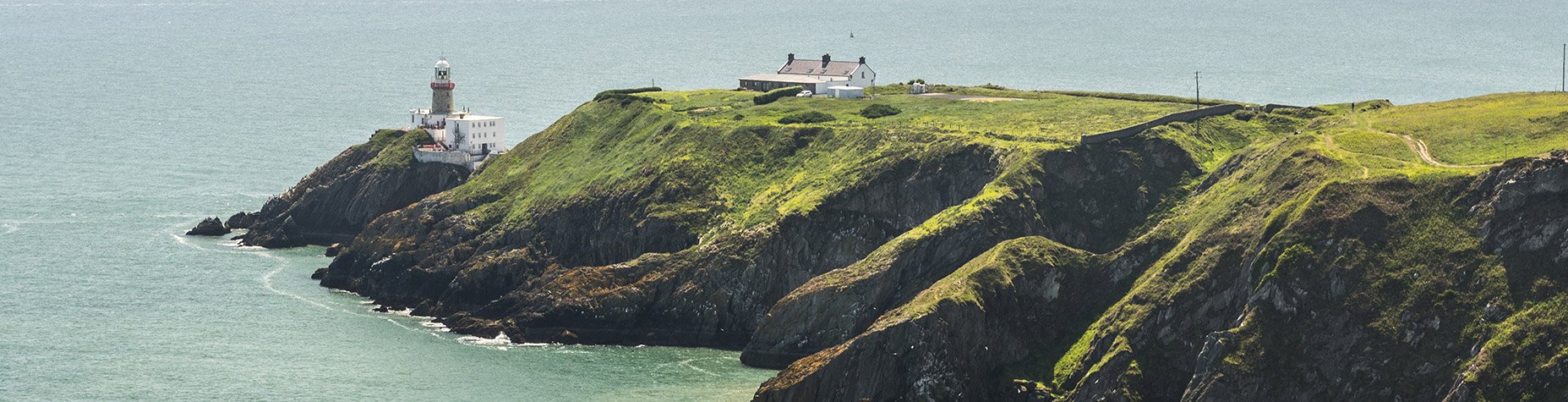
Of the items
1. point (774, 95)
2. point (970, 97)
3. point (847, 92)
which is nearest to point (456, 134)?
point (774, 95)

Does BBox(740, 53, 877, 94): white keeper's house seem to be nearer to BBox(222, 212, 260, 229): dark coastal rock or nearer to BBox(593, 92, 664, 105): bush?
BBox(593, 92, 664, 105): bush

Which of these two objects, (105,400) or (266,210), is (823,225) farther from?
(266,210)

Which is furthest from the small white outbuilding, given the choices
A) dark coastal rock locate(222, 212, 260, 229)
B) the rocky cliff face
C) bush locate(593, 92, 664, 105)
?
dark coastal rock locate(222, 212, 260, 229)

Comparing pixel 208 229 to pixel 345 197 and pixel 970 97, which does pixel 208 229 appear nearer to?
pixel 345 197

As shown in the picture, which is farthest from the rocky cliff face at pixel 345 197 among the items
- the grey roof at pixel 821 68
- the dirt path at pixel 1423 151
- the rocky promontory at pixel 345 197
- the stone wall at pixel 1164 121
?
the dirt path at pixel 1423 151

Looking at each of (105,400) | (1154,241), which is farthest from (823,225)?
(105,400)

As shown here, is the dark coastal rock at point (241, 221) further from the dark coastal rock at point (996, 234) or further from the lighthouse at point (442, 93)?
the dark coastal rock at point (996, 234)
